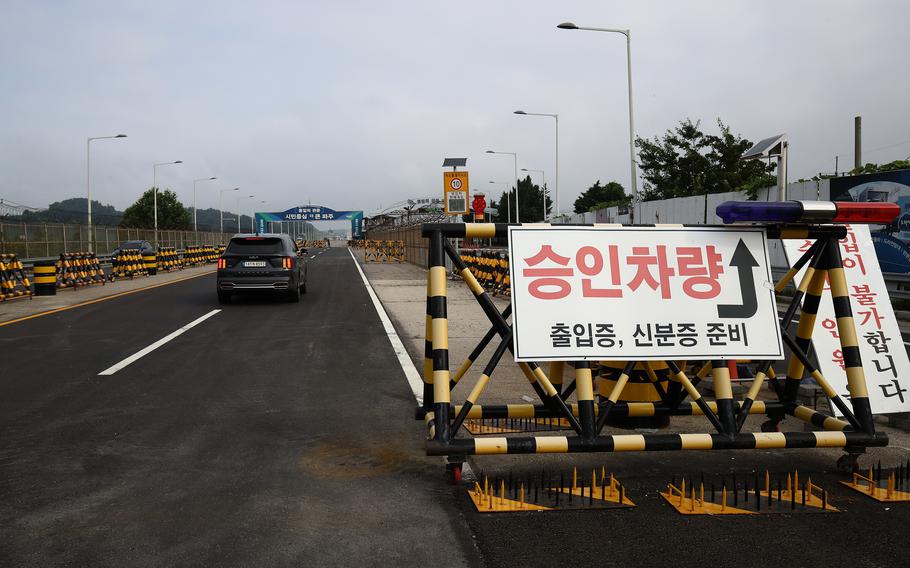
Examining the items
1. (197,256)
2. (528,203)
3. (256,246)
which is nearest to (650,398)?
(256,246)


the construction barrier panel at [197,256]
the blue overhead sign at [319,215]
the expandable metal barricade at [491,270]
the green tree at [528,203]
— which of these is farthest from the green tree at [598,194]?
the expandable metal barricade at [491,270]

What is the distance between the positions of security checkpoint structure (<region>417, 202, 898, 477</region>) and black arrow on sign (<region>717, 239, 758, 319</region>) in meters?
0.01

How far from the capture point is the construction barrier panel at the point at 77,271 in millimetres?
21125

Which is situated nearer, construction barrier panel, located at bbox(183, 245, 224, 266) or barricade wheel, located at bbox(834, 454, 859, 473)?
barricade wheel, located at bbox(834, 454, 859, 473)

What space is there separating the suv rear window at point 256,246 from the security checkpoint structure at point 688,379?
11.9 m

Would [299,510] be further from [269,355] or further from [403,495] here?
[269,355]

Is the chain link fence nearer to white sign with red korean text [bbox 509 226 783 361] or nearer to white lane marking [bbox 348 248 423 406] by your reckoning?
white lane marking [bbox 348 248 423 406]

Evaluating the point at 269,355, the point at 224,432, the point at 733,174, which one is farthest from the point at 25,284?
the point at 733,174

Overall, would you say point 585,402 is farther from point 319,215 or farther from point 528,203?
point 319,215

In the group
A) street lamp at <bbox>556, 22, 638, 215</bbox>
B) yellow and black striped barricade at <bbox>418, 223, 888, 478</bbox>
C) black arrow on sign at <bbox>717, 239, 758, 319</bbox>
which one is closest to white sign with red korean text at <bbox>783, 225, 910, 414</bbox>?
yellow and black striped barricade at <bbox>418, 223, 888, 478</bbox>

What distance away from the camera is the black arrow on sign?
4566 mm

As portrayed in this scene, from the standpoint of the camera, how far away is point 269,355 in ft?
29.9

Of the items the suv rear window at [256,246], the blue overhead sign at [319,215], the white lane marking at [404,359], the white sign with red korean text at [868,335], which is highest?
the blue overhead sign at [319,215]

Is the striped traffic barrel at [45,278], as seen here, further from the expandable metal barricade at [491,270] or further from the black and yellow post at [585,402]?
the black and yellow post at [585,402]
